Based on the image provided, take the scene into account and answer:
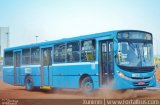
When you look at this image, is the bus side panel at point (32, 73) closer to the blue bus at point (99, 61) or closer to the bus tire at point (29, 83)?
the blue bus at point (99, 61)

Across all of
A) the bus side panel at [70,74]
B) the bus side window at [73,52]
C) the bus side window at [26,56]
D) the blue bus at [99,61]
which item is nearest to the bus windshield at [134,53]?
the blue bus at [99,61]

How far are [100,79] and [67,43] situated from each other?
349 cm

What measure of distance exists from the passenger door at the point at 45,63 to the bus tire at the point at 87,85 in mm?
3761

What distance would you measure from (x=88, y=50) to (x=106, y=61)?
1.45 m

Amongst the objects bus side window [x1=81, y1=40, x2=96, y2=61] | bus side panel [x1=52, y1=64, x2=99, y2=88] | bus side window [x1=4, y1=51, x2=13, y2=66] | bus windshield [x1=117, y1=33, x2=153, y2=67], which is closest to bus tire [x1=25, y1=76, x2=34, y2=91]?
bus side window [x1=4, y1=51, x2=13, y2=66]

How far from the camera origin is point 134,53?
16344 millimetres

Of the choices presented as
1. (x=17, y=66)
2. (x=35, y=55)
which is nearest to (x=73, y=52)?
(x=35, y=55)

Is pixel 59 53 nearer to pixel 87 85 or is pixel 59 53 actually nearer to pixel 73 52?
pixel 73 52

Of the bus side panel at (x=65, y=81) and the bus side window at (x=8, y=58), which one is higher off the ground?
the bus side window at (x=8, y=58)

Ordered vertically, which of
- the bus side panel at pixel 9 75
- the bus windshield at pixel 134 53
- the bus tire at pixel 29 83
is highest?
the bus windshield at pixel 134 53

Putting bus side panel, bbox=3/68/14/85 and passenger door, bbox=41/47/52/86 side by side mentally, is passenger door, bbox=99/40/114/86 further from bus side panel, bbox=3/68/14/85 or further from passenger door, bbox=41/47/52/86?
bus side panel, bbox=3/68/14/85

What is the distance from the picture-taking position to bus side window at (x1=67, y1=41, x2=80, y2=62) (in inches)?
735

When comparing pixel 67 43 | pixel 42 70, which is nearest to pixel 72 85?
pixel 67 43

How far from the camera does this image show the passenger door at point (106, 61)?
16.4 meters
